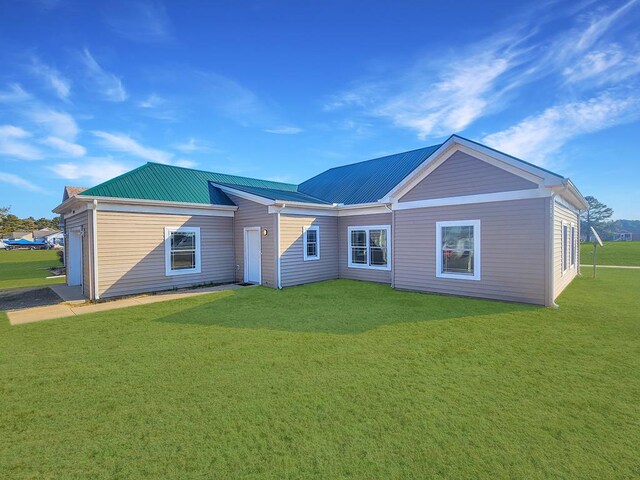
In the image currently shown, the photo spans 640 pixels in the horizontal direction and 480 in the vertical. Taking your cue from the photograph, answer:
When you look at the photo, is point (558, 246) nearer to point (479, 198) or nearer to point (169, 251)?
point (479, 198)

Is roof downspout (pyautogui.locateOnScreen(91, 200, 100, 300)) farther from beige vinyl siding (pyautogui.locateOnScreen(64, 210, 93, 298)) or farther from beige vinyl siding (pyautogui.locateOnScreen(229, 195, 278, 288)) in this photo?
beige vinyl siding (pyautogui.locateOnScreen(229, 195, 278, 288))

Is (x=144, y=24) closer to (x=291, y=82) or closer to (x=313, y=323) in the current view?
(x=291, y=82)

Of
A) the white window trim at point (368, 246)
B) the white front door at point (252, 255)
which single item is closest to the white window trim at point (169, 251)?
the white front door at point (252, 255)

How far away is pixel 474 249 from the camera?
9.08 m

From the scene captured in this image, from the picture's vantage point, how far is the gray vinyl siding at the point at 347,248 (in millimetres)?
12297

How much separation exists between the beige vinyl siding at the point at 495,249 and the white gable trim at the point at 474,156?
23.5 inches

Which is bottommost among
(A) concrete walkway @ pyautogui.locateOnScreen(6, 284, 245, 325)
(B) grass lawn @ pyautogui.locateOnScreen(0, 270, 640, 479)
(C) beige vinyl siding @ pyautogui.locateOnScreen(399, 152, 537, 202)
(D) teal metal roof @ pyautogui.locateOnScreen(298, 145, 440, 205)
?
(B) grass lawn @ pyautogui.locateOnScreen(0, 270, 640, 479)

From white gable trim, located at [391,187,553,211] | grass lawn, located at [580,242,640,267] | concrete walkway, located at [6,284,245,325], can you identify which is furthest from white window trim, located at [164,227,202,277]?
grass lawn, located at [580,242,640,267]

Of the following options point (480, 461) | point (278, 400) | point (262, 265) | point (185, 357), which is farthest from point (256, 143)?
point (480, 461)

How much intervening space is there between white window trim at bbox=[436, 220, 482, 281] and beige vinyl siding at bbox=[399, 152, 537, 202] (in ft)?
2.84

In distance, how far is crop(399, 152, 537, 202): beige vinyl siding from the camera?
848 cm

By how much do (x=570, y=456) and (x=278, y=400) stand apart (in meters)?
2.89

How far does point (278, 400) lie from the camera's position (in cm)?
370

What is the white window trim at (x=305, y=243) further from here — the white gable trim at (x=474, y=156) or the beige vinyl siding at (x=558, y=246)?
the beige vinyl siding at (x=558, y=246)
